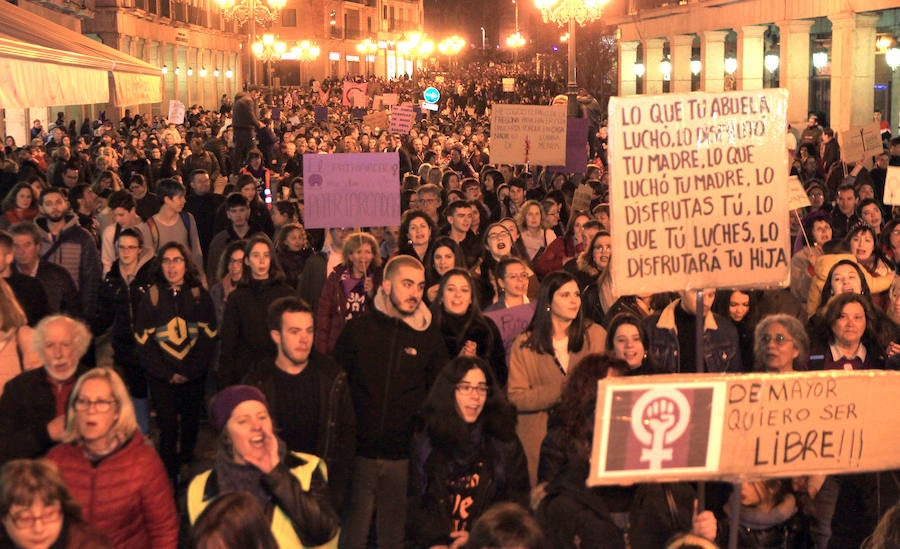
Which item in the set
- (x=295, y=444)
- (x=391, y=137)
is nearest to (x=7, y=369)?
(x=295, y=444)

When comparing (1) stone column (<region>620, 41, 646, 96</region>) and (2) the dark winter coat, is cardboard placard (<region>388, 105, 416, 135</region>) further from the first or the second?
(1) stone column (<region>620, 41, 646, 96</region>)

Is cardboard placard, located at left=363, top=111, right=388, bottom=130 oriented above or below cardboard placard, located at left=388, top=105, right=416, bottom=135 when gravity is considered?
above

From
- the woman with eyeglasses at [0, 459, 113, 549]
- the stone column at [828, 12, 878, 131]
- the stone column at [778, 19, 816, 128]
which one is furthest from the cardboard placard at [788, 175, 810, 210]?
the stone column at [778, 19, 816, 128]

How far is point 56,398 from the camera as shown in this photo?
619cm

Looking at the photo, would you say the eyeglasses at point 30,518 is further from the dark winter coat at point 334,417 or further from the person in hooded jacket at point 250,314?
the person in hooded jacket at point 250,314

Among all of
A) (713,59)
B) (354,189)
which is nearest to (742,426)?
(354,189)

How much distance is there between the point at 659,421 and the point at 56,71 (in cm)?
611

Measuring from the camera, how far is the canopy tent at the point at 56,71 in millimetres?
8227

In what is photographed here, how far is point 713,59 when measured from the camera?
42.1 metres

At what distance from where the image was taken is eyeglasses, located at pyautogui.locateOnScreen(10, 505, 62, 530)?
15.0 feet

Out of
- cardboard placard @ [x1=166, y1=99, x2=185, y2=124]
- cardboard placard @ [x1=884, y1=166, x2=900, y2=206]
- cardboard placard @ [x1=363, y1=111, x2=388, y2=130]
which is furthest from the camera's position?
cardboard placard @ [x1=166, y1=99, x2=185, y2=124]

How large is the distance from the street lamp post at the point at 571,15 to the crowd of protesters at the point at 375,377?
11.3 m

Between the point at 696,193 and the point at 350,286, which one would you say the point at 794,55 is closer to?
the point at 350,286

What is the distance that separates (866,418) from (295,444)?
111 inches
